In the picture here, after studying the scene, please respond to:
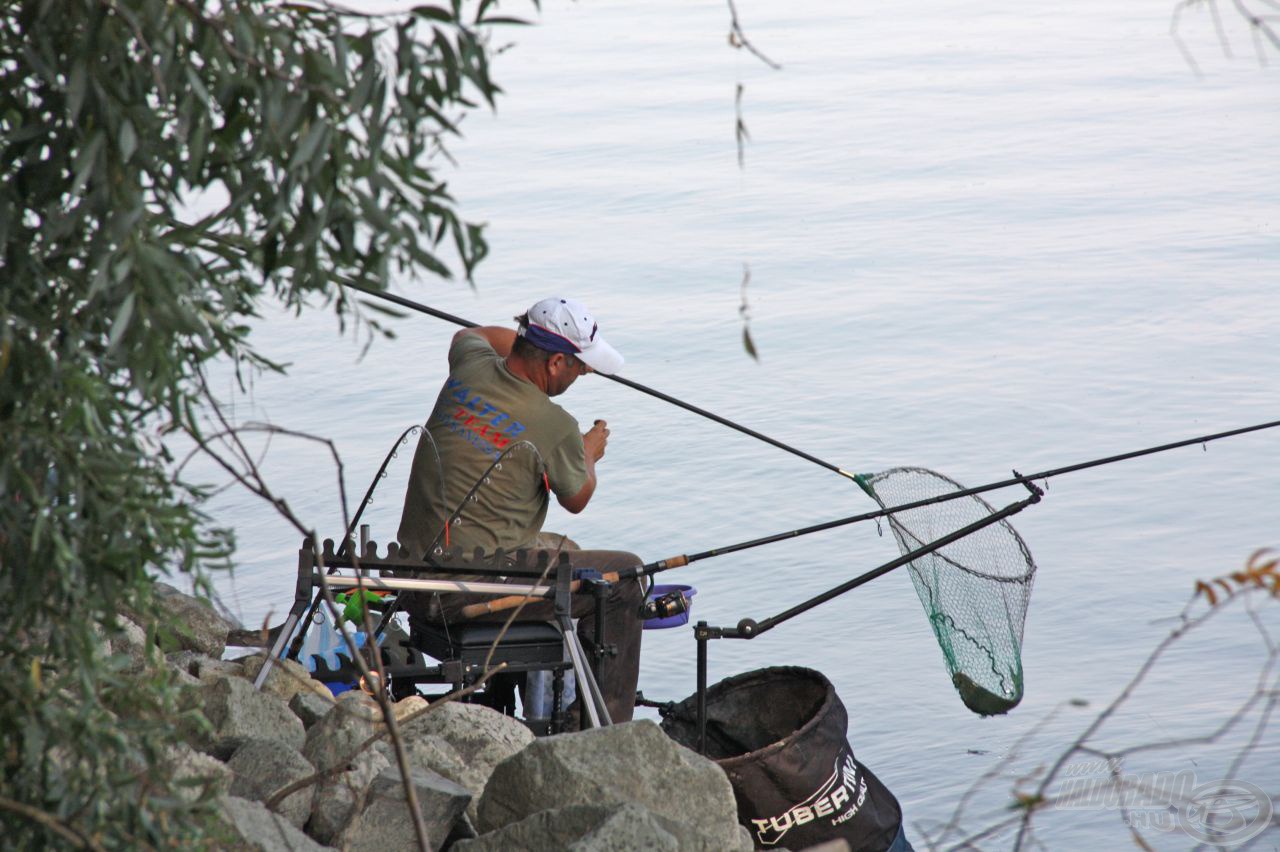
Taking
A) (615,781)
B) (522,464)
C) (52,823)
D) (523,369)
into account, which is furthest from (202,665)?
(52,823)

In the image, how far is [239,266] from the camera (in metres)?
2.25

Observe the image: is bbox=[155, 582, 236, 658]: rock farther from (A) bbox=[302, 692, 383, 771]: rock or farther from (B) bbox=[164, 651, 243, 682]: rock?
(A) bbox=[302, 692, 383, 771]: rock

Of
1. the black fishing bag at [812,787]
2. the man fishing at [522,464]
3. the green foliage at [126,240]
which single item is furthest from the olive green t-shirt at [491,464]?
the green foliage at [126,240]

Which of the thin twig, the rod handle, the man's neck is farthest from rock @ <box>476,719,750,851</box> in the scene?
the man's neck

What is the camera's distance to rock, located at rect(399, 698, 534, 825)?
3.44m

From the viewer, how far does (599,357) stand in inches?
175

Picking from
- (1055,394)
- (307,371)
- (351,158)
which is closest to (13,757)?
(351,158)

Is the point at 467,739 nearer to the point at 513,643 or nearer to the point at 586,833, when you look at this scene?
the point at 513,643

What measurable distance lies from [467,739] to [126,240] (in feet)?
6.47

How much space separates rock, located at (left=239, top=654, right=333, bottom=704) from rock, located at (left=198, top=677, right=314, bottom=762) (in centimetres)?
37

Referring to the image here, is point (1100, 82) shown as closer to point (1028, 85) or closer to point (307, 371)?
point (1028, 85)

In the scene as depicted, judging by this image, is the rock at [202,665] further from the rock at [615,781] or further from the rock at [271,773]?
the rock at [615,781]

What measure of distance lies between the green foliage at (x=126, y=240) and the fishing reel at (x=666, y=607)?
2.00 meters

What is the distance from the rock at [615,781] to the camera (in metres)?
3.16
